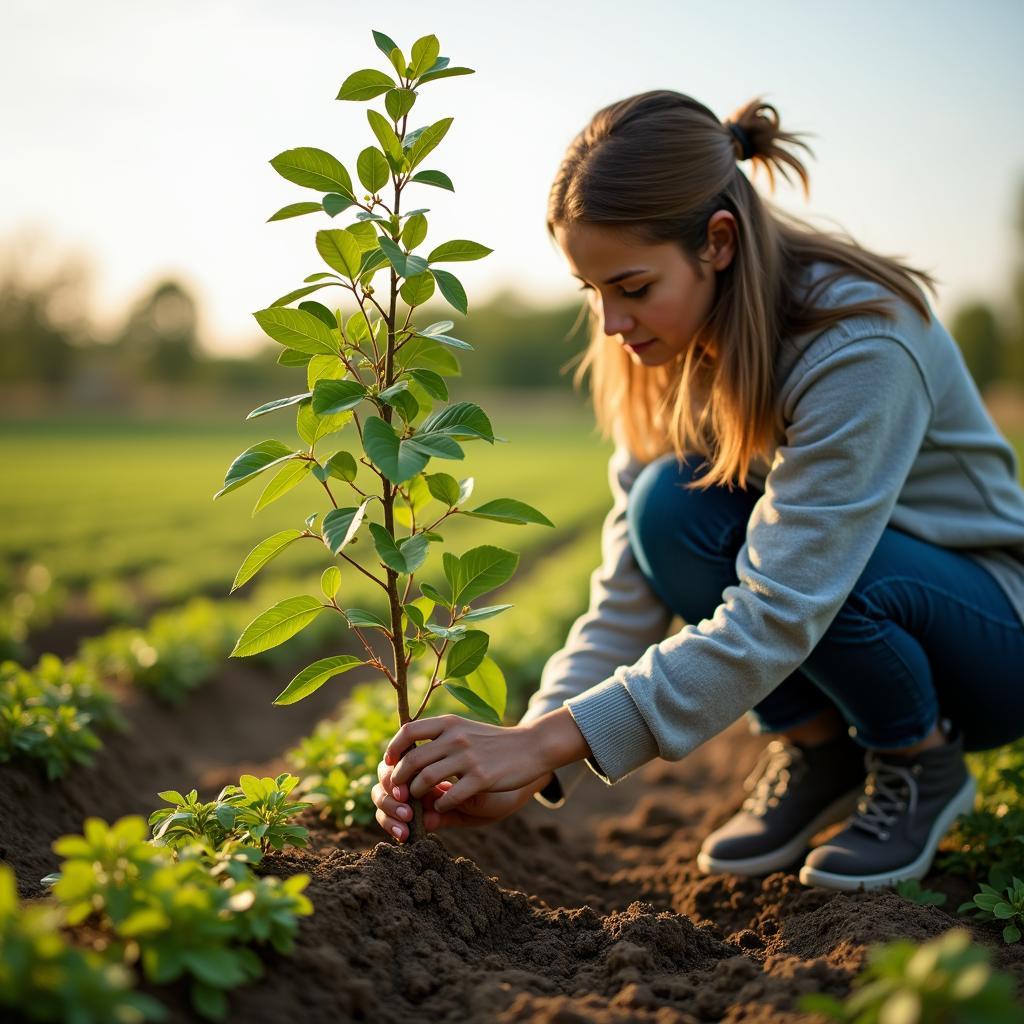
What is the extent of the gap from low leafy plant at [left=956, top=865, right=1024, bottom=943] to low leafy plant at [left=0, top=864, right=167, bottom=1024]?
1540 millimetres

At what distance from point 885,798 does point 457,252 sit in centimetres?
166

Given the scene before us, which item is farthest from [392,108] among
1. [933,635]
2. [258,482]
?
[258,482]

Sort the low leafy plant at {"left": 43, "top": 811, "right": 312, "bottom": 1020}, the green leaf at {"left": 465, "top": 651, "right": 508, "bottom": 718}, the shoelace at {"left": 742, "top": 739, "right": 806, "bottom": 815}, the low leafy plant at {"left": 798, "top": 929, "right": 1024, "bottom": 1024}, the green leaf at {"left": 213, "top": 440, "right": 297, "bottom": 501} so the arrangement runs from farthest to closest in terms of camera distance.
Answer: the shoelace at {"left": 742, "top": 739, "right": 806, "bottom": 815} → the green leaf at {"left": 465, "top": 651, "right": 508, "bottom": 718} → the green leaf at {"left": 213, "top": 440, "right": 297, "bottom": 501} → the low leafy plant at {"left": 43, "top": 811, "right": 312, "bottom": 1020} → the low leafy plant at {"left": 798, "top": 929, "right": 1024, "bottom": 1024}

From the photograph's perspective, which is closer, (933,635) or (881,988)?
(881,988)

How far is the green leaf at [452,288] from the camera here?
166 cm

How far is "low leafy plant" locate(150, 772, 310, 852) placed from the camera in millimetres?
1678

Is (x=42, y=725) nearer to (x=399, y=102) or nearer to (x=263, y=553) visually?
(x=263, y=553)

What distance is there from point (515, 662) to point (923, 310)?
275cm

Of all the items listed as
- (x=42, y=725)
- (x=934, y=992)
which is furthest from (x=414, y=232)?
(x=42, y=725)

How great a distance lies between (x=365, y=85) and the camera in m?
1.68

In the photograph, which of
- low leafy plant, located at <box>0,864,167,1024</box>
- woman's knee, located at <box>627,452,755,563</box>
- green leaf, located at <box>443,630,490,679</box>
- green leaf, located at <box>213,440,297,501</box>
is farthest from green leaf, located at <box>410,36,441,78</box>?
low leafy plant, located at <box>0,864,167,1024</box>

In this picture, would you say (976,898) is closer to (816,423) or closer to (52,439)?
(816,423)

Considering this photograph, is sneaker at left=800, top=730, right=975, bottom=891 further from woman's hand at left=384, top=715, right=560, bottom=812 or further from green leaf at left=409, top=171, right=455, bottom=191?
green leaf at left=409, top=171, right=455, bottom=191

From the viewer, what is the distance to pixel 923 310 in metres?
2.25
